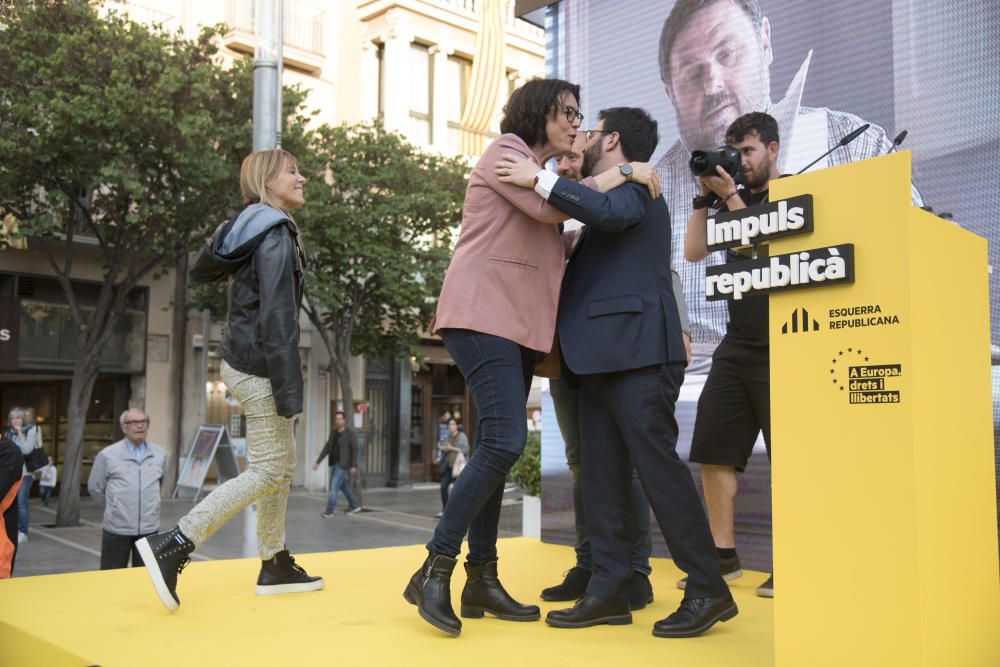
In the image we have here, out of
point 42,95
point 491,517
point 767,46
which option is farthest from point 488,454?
point 42,95

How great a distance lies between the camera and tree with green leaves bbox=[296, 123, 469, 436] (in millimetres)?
19562

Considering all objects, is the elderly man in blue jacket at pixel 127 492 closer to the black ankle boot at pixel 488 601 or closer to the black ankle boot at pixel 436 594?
the black ankle boot at pixel 488 601

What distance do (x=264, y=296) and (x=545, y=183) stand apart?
126 cm

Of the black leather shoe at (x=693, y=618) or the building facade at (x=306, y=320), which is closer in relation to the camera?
the black leather shoe at (x=693, y=618)

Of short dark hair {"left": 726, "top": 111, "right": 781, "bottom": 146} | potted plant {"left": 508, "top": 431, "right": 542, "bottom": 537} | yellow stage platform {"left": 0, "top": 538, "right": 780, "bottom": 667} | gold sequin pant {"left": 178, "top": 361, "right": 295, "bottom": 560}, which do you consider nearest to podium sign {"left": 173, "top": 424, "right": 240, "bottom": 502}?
potted plant {"left": 508, "top": 431, "right": 542, "bottom": 537}

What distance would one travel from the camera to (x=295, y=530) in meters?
15.1

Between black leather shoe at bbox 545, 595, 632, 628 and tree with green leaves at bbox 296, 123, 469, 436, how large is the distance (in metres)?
16.2

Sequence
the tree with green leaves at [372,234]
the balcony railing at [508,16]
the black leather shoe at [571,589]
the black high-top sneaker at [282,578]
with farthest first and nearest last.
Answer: the balcony railing at [508,16] < the tree with green leaves at [372,234] < the black high-top sneaker at [282,578] < the black leather shoe at [571,589]

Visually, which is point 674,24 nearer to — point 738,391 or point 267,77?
point 738,391

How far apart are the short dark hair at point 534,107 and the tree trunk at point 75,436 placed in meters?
13.4

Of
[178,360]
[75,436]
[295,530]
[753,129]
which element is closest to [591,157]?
[753,129]

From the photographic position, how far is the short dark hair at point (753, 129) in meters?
4.37

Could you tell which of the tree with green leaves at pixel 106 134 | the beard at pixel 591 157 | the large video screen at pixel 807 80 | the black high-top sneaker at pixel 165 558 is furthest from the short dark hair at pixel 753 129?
the tree with green leaves at pixel 106 134

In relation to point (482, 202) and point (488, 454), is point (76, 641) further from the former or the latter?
point (482, 202)
